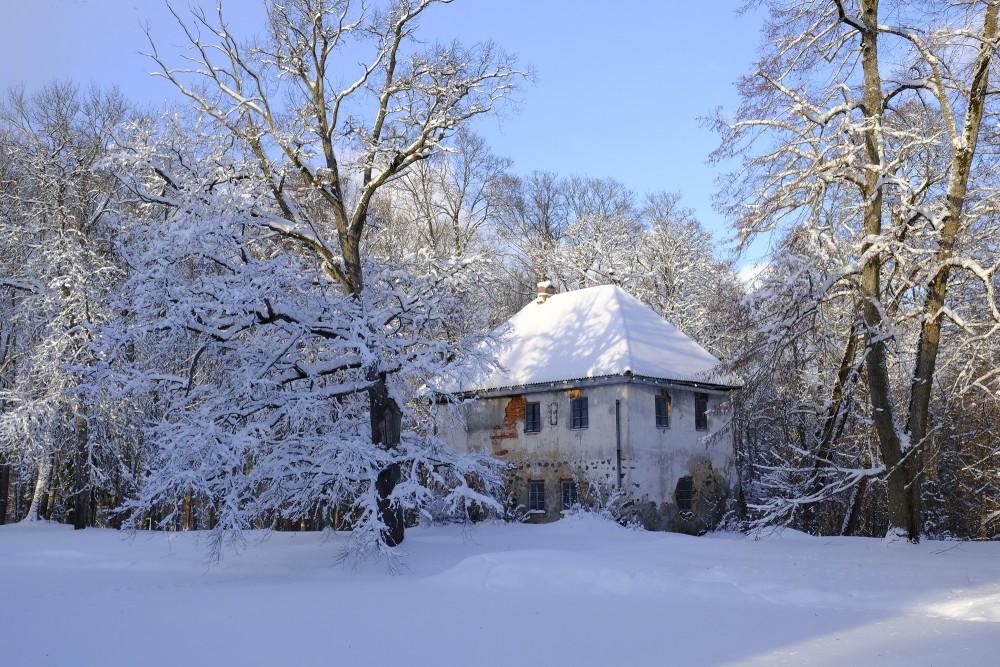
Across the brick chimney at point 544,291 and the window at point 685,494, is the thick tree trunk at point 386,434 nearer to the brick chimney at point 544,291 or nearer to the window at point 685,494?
the window at point 685,494

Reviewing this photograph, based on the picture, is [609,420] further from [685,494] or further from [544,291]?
[544,291]

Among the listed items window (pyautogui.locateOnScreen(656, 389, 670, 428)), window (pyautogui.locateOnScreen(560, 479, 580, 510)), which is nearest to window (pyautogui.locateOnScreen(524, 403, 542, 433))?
window (pyautogui.locateOnScreen(560, 479, 580, 510))

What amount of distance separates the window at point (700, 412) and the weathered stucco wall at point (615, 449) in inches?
7.2

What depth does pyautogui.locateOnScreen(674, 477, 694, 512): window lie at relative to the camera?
2635cm

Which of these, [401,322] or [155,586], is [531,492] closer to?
[401,322]

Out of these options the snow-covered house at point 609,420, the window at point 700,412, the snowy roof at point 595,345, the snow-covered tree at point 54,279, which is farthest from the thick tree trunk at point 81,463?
the window at point 700,412

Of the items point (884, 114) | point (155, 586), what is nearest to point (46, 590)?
point (155, 586)

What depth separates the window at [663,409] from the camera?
26.5 metres

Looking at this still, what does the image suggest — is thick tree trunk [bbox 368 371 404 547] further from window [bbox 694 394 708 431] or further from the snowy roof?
window [bbox 694 394 708 431]

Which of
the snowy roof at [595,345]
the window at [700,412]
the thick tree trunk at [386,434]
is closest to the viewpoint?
the thick tree trunk at [386,434]

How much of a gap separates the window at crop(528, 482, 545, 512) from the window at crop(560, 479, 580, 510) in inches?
33.0

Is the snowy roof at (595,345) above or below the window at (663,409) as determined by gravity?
above

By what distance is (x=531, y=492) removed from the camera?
27.6 metres

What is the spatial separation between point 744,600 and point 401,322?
347 inches
